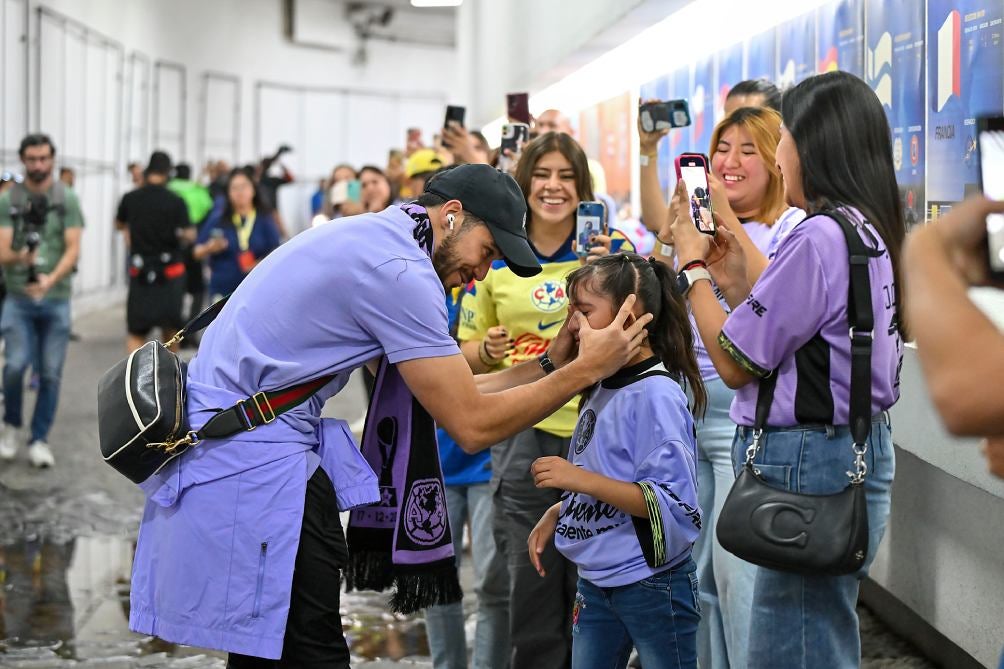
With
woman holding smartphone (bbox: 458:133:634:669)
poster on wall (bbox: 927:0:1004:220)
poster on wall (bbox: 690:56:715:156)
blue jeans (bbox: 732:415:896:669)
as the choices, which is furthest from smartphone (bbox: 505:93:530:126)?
blue jeans (bbox: 732:415:896:669)

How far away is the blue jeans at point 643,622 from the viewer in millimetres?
2832

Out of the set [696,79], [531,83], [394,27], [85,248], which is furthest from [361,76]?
[696,79]

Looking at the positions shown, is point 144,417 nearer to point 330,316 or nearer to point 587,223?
point 330,316

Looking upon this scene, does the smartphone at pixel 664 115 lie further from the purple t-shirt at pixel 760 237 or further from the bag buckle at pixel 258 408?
the bag buckle at pixel 258 408

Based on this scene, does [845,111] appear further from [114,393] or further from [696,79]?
[696,79]

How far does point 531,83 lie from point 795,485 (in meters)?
10.7

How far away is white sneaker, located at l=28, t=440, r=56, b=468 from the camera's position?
7848 millimetres

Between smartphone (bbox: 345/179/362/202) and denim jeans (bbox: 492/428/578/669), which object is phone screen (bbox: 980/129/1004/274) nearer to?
denim jeans (bbox: 492/428/578/669)

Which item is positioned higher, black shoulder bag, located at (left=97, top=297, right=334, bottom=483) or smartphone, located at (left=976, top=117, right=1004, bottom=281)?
smartphone, located at (left=976, top=117, right=1004, bottom=281)

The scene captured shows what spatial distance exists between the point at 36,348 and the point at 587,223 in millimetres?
5214

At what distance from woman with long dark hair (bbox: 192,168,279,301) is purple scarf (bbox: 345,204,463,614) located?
8257 mm

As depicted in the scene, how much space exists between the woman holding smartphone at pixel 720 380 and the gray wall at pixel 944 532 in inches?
24.6

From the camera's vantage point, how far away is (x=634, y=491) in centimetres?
281

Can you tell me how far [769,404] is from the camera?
262 cm
